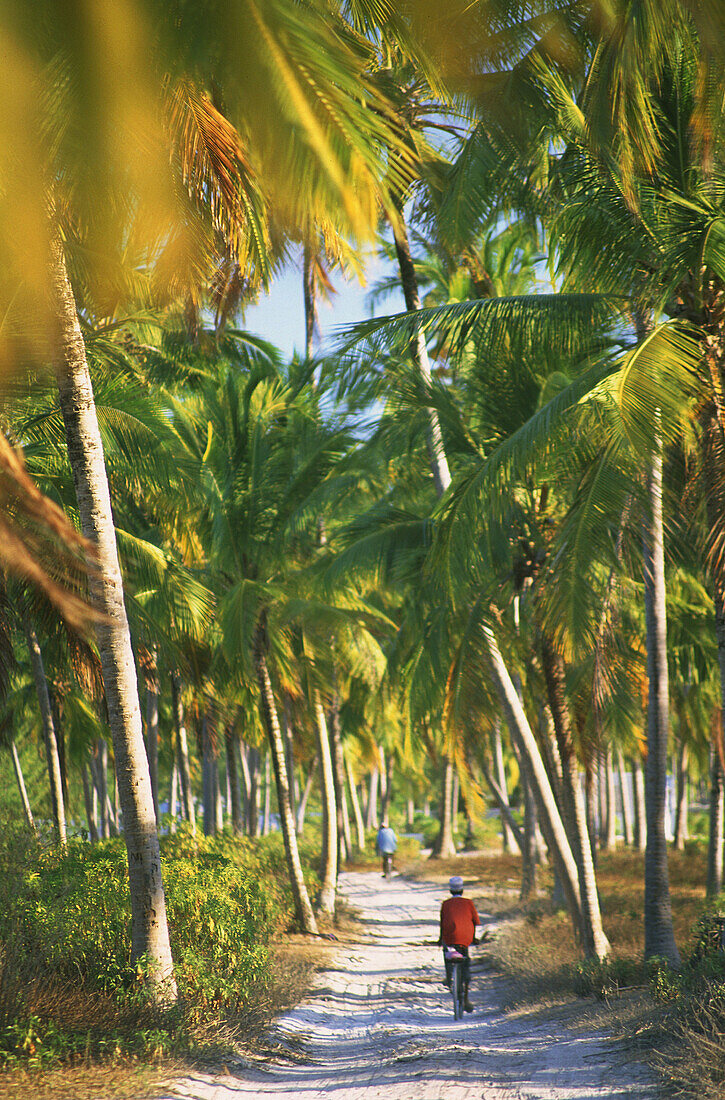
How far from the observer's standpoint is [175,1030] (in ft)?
21.7

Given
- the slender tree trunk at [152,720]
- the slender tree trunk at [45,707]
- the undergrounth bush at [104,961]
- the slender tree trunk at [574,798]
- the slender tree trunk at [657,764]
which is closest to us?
the undergrounth bush at [104,961]

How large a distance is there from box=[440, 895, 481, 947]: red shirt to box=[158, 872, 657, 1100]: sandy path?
822 millimetres

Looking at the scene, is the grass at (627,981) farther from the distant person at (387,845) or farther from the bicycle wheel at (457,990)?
the distant person at (387,845)

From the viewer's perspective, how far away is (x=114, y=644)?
7.10 m

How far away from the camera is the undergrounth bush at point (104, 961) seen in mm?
6039

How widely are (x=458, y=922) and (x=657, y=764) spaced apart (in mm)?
2834

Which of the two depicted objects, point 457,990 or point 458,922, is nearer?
point 457,990

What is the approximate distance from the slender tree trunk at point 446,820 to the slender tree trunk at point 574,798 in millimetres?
16962

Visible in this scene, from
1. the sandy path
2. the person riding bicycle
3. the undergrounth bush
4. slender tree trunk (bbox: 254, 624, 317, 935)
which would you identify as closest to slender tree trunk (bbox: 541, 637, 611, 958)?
the sandy path

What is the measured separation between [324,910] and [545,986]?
6.23m

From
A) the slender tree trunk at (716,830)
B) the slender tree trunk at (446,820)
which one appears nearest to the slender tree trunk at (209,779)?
the slender tree trunk at (716,830)

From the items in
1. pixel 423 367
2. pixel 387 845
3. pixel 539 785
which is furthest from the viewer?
pixel 387 845

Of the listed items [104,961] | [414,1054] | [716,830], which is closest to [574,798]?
[414,1054]

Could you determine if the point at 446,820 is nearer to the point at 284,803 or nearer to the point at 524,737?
the point at 284,803
